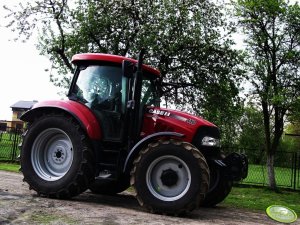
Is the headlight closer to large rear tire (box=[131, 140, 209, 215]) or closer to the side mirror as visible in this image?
large rear tire (box=[131, 140, 209, 215])

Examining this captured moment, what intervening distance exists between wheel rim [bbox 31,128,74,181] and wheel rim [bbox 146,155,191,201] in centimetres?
160

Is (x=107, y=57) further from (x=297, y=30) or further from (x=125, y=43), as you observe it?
(x=297, y=30)

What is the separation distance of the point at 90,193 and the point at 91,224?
3.88m

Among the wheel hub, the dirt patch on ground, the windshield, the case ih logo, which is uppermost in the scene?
the windshield

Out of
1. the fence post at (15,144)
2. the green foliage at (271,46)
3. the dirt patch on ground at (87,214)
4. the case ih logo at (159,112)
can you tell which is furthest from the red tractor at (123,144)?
the fence post at (15,144)

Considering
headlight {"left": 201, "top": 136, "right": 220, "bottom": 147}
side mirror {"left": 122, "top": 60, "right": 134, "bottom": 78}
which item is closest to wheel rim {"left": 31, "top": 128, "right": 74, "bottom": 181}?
side mirror {"left": 122, "top": 60, "right": 134, "bottom": 78}

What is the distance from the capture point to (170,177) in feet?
22.6

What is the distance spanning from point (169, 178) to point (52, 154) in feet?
7.74

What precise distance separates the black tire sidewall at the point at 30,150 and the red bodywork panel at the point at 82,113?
0.58 ft

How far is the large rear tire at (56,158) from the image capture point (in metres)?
7.37

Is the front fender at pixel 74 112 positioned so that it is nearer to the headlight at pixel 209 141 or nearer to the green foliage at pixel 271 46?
the headlight at pixel 209 141

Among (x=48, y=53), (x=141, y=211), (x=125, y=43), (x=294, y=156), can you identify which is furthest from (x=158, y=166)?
(x=294, y=156)

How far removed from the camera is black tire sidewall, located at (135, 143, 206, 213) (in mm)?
6633

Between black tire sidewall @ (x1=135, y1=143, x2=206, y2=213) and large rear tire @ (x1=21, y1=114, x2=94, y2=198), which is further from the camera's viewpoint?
large rear tire @ (x1=21, y1=114, x2=94, y2=198)
